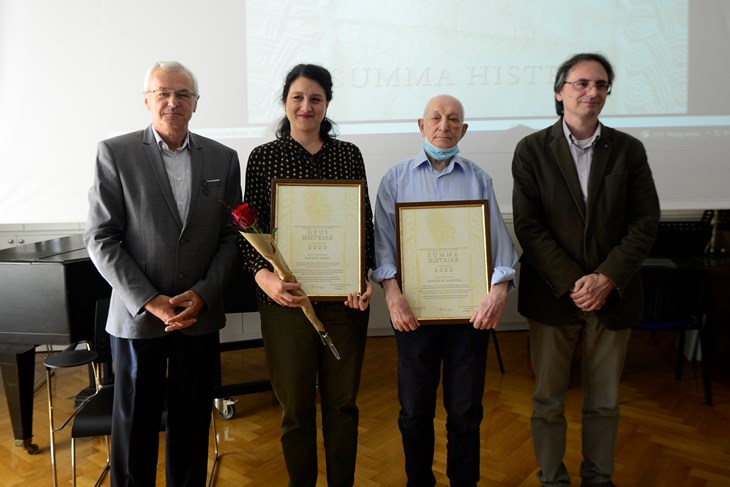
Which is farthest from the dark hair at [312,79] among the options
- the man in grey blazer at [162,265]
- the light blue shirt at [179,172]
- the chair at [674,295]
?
the chair at [674,295]

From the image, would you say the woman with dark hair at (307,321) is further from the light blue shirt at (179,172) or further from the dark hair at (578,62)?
the dark hair at (578,62)

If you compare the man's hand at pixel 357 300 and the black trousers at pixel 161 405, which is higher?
the man's hand at pixel 357 300

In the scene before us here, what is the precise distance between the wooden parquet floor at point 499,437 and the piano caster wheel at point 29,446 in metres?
0.03

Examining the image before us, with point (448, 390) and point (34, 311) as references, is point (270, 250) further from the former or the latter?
point (34, 311)

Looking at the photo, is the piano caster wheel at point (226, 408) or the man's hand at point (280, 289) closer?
the man's hand at point (280, 289)

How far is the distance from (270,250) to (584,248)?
1178 millimetres

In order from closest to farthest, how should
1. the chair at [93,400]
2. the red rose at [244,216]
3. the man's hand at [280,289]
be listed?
the red rose at [244,216] < the man's hand at [280,289] < the chair at [93,400]

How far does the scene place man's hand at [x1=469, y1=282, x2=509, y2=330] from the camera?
1774 millimetres

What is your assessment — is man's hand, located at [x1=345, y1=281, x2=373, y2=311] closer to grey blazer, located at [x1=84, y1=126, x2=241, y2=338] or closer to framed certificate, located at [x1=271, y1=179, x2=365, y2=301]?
framed certificate, located at [x1=271, y1=179, x2=365, y2=301]

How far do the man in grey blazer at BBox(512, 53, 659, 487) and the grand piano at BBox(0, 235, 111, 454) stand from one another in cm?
215

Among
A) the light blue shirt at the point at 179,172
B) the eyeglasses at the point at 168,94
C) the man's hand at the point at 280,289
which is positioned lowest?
the man's hand at the point at 280,289

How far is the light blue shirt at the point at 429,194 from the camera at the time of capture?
1875mm

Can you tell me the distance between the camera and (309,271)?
5.69 ft

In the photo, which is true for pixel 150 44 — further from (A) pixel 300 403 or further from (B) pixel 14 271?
(A) pixel 300 403
